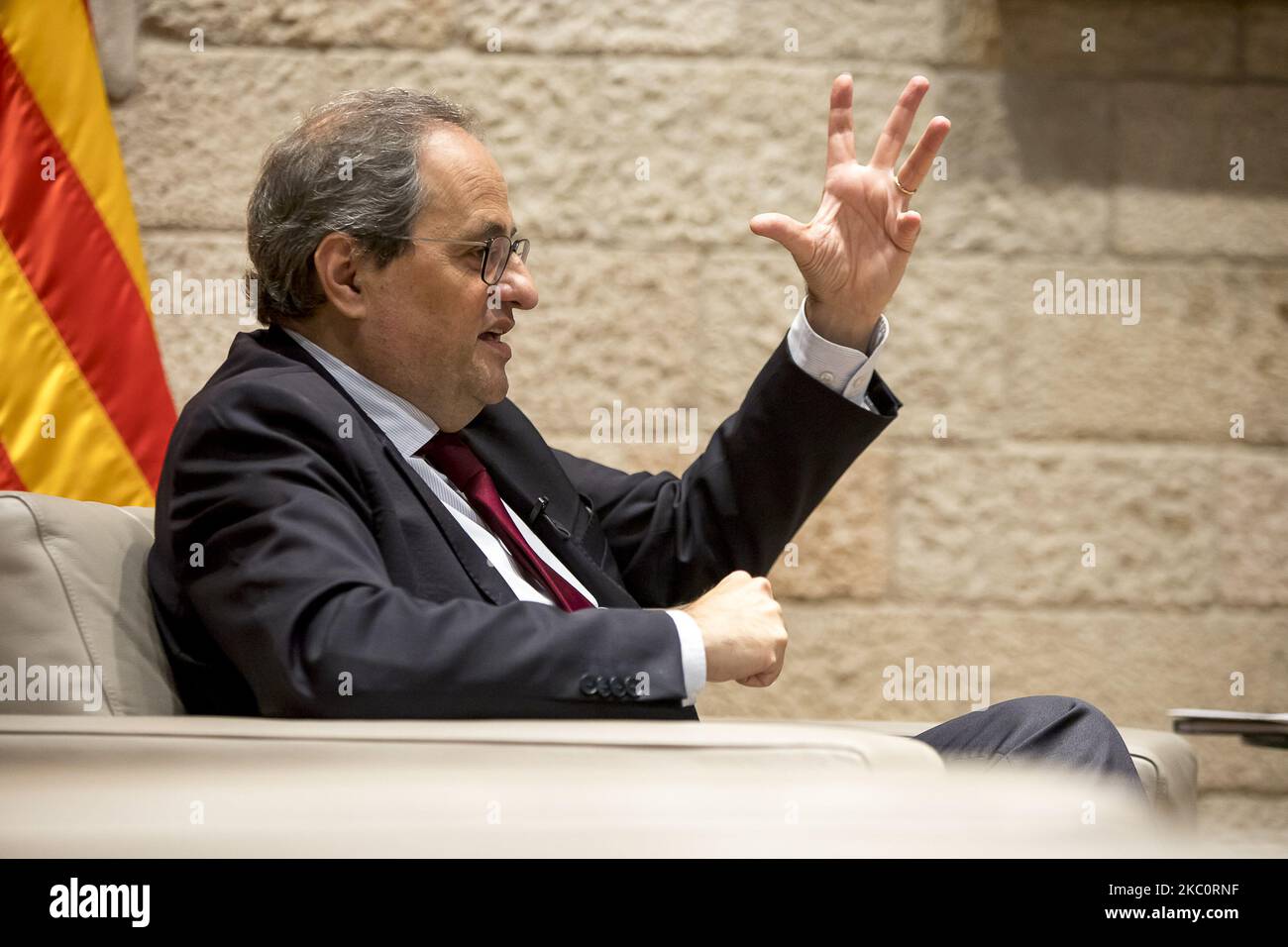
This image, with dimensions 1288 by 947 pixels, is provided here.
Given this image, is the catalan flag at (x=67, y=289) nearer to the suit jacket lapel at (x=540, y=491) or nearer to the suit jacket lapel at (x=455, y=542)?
the suit jacket lapel at (x=540, y=491)

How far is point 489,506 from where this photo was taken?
6.33ft

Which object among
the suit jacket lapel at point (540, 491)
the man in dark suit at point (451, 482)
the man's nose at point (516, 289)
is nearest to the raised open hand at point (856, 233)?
the man in dark suit at point (451, 482)

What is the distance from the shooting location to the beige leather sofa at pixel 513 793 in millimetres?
1156

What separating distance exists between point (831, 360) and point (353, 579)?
3.07 feet

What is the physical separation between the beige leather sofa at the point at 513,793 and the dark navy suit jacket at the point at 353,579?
0.22 feet

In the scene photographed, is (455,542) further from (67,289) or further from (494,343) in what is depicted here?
(67,289)

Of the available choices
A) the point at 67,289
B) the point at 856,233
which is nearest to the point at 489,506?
the point at 856,233

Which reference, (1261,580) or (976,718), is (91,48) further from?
(1261,580)

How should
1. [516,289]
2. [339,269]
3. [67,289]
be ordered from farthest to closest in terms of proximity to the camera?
[67,289] → [516,289] → [339,269]

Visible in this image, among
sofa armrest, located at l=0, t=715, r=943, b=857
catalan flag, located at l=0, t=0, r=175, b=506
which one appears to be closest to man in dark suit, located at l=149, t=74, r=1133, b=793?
sofa armrest, located at l=0, t=715, r=943, b=857

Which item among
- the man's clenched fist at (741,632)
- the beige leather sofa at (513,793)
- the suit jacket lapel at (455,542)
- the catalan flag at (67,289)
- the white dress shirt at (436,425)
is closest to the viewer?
the beige leather sofa at (513,793)

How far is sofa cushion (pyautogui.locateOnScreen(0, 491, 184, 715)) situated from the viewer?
5.08ft

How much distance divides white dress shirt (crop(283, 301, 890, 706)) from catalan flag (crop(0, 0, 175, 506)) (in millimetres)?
705

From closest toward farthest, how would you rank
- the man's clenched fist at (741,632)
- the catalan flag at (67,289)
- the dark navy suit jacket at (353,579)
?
the dark navy suit jacket at (353,579) < the man's clenched fist at (741,632) < the catalan flag at (67,289)
